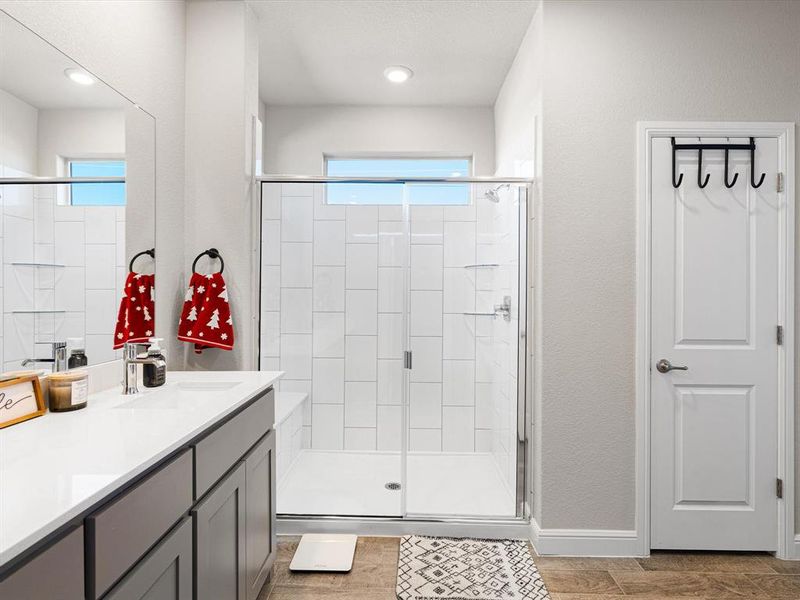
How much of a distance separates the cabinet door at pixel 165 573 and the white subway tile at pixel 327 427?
1.48m

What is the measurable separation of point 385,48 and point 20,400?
8.45 ft

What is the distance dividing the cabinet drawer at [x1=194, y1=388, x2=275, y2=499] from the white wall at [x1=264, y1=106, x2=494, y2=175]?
2.41m

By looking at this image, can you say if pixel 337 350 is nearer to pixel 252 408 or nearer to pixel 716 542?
pixel 252 408

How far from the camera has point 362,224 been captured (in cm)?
264

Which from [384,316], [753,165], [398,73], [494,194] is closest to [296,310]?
[384,316]

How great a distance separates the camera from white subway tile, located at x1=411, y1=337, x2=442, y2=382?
268 cm

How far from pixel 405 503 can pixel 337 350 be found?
2.94 ft

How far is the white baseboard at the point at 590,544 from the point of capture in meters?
2.31

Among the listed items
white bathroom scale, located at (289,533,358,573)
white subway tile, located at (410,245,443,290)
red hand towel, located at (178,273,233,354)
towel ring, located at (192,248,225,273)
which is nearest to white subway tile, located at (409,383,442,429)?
white subway tile, located at (410,245,443,290)

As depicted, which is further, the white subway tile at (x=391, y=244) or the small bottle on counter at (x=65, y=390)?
the white subway tile at (x=391, y=244)

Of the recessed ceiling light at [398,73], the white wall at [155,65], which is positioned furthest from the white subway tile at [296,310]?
the recessed ceiling light at [398,73]

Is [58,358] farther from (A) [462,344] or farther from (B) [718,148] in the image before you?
(B) [718,148]

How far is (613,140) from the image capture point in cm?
232

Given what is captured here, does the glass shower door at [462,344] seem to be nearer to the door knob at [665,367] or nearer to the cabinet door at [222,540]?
the door knob at [665,367]
